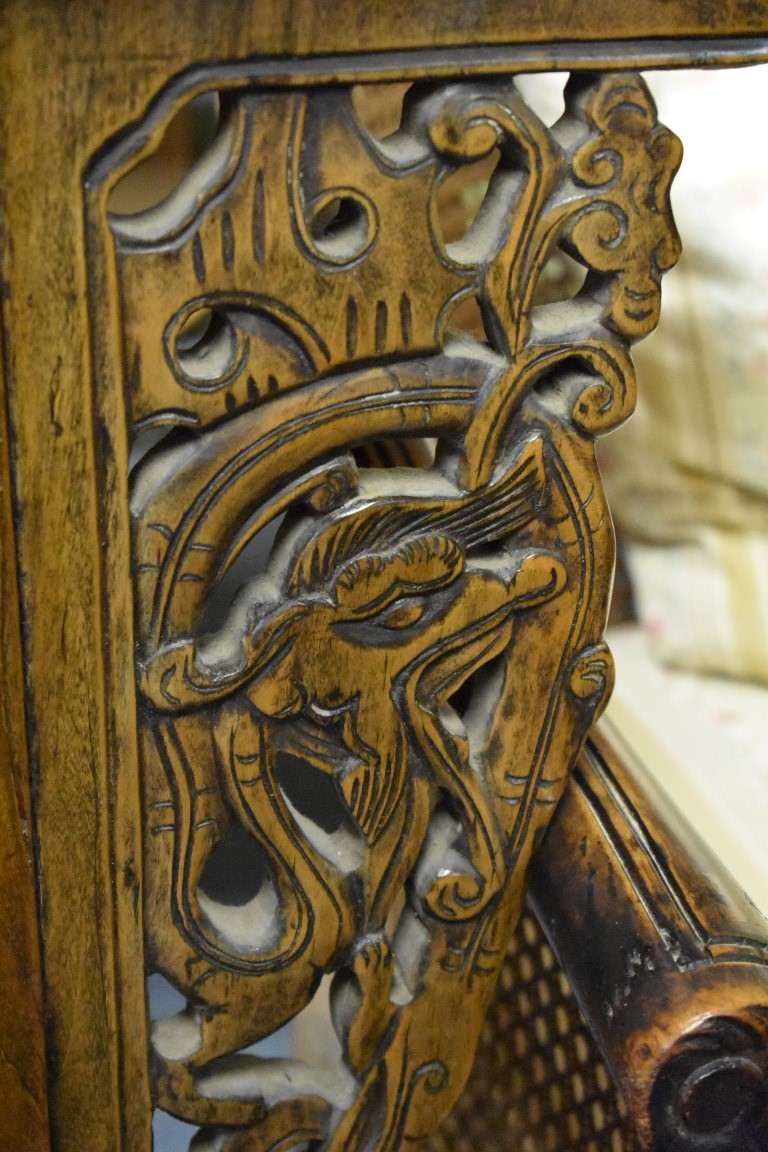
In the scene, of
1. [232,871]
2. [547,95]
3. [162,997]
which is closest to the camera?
[232,871]

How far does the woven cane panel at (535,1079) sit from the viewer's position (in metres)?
0.71

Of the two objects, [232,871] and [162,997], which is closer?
[232,871]

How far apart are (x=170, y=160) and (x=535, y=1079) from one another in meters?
0.92

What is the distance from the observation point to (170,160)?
4.17 feet

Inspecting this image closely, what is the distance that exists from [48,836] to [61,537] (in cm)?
11

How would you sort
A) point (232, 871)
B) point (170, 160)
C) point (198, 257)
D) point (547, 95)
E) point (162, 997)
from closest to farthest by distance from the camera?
1. point (198, 257)
2. point (232, 871)
3. point (162, 997)
4. point (547, 95)
5. point (170, 160)

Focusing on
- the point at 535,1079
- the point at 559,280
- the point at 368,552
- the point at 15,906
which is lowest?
the point at 535,1079

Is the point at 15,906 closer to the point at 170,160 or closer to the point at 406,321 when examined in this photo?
the point at 406,321

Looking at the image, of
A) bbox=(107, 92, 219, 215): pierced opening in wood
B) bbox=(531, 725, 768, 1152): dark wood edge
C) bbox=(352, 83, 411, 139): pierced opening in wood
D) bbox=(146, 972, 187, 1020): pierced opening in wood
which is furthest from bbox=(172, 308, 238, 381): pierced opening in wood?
bbox=(107, 92, 219, 215): pierced opening in wood

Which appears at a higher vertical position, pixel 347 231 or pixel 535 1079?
pixel 347 231

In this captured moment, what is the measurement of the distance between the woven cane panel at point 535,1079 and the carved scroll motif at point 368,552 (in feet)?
0.67

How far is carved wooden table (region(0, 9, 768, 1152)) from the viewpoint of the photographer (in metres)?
0.40

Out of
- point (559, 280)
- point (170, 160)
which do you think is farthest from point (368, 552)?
point (170, 160)

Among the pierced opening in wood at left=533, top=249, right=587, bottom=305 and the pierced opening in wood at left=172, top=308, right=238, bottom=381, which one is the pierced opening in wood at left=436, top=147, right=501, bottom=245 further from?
the pierced opening in wood at left=172, top=308, right=238, bottom=381
